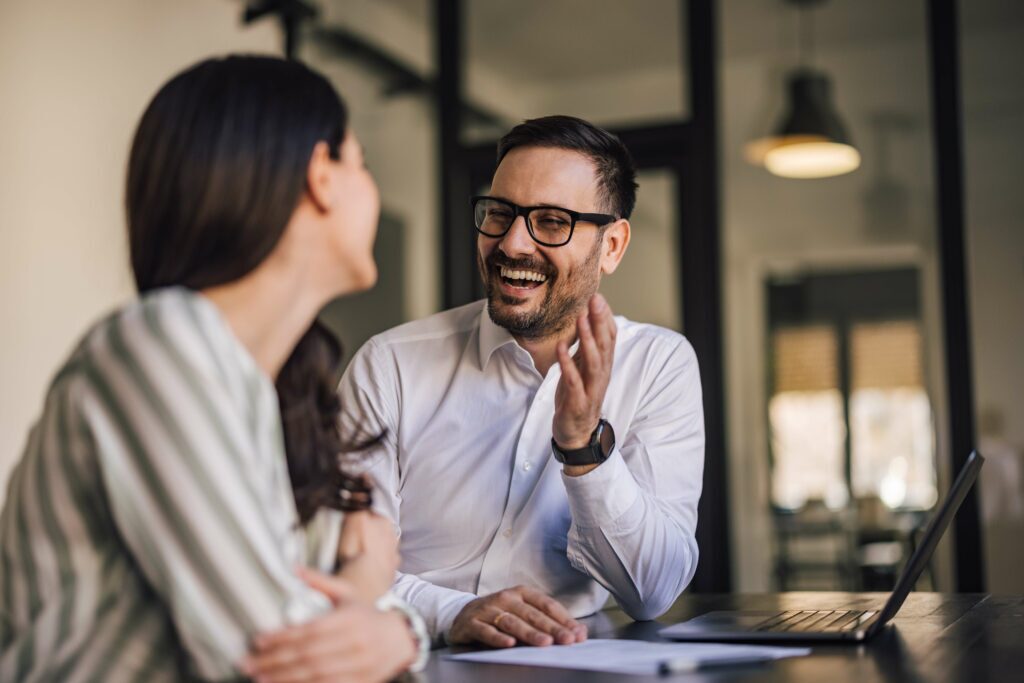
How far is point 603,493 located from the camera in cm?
174

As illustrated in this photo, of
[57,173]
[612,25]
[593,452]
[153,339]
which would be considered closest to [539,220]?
[593,452]

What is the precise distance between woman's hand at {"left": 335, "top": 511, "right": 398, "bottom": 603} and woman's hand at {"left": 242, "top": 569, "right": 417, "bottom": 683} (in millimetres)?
46

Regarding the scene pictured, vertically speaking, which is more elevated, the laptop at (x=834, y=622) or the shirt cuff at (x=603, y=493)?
the shirt cuff at (x=603, y=493)

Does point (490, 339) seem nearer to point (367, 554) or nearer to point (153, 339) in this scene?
point (367, 554)

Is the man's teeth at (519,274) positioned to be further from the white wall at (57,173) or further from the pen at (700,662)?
the white wall at (57,173)

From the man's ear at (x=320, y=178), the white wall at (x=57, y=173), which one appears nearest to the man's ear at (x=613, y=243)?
the man's ear at (x=320, y=178)

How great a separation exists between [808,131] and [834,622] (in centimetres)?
433

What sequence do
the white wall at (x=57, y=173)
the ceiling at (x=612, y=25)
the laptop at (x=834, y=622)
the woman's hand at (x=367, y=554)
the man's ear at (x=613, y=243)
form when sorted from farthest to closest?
the ceiling at (x=612, y=25) < the white wall at (x=57, y=173) < the man's ear at (x=613, y=243) < the laptop at (x=834, y=622) < the woman's hand at (x=367, y=554)

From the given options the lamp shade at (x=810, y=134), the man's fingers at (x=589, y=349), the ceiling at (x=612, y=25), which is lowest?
the man's fingers at (x=589, y=349)

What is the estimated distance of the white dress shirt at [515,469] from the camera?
1805 mm

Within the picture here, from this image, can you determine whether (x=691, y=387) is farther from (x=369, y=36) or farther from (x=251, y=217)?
(x=369, y=36)

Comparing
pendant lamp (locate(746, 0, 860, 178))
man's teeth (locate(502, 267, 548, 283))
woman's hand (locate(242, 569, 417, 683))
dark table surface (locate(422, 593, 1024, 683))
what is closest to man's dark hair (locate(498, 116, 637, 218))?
man's teeth (locate(502, 267, 548, 283))

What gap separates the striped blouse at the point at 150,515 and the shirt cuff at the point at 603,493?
2.63 ft

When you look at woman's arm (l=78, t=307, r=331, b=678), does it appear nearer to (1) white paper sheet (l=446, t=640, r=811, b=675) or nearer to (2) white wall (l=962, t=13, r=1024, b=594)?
(1) white paper sheet (l=446, t=640, r=811, b=675)
